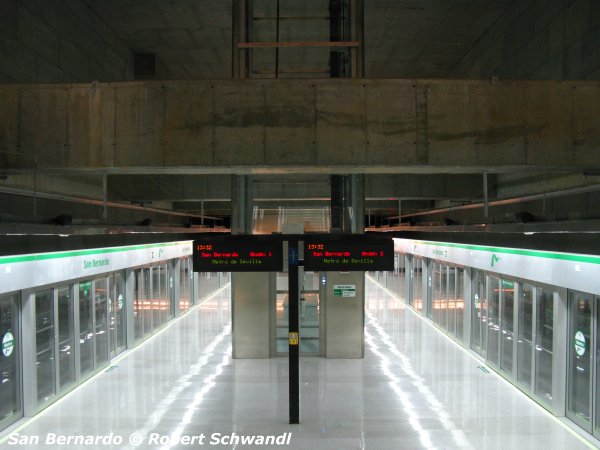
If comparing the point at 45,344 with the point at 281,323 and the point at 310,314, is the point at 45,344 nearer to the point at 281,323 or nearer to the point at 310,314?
the point at 281,323

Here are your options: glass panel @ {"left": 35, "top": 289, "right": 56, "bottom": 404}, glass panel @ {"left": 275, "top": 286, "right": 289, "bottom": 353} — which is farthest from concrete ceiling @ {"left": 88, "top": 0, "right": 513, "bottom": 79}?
glass panel @ {"left": 35, "top": 289, "right": 56, "bottom": 404}

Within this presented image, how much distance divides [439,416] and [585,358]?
7.63 feet

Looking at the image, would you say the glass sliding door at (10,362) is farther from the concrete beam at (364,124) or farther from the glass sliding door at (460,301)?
the glass sliding door at (460,301)

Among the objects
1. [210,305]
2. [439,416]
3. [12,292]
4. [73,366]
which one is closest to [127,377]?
[73,366]

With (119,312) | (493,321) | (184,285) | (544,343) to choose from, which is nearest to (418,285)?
(493,321)

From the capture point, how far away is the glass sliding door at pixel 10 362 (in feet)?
23.4

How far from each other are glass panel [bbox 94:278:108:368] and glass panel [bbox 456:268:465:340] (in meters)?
8.89

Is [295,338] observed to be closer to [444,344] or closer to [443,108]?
[443,108]

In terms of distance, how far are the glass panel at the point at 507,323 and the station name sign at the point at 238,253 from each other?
5340 mm

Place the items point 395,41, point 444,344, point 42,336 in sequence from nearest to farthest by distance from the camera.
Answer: point 42,336 → point 444,344 → point 395,41

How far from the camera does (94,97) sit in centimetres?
784

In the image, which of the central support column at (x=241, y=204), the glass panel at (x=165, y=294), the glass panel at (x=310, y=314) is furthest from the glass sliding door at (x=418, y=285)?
Answer: the glass panel at (x=165, y=294)

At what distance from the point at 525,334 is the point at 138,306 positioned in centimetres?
951

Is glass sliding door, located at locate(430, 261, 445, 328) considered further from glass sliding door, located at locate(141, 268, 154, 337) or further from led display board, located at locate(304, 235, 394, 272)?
glass sliding door, located at locate(141, 268, 154, 337)
